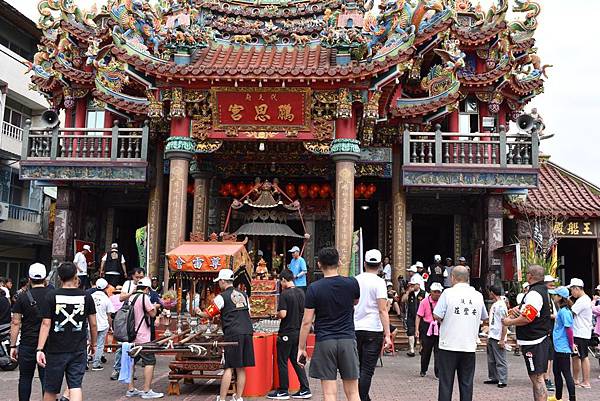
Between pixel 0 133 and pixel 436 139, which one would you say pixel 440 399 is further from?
pixel 0 133

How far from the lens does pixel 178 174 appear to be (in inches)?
555

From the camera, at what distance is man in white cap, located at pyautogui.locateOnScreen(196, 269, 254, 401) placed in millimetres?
7363

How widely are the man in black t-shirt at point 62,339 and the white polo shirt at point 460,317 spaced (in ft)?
12.1

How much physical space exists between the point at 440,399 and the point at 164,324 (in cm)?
820

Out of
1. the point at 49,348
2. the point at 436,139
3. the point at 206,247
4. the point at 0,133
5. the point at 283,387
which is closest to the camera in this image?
the point at 49,348

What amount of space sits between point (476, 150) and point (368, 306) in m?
10.5

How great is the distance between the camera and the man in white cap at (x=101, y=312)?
1023 centimetres

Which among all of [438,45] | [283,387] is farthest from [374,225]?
[283,387]

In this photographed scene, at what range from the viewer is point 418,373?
10.7 meters

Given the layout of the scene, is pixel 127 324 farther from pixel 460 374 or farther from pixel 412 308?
pixel 412 308

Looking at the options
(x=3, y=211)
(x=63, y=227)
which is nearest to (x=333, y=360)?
(x=63, y=227)

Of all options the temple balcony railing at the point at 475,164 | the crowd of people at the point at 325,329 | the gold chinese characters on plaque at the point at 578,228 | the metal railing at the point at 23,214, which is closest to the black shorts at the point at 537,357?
the crowd of people at the point at 325,329

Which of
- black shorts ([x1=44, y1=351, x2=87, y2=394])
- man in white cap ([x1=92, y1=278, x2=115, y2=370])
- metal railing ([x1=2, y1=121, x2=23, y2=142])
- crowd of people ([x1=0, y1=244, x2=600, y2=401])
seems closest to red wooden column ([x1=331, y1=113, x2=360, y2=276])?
crowd of people ([x1=0, y1=244, x2=600, y2=401])

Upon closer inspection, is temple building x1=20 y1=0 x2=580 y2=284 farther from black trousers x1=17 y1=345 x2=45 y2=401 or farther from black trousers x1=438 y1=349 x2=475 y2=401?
black trousers x1=438 y1=349 x2=475 y2=401
